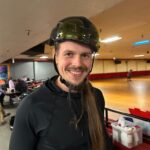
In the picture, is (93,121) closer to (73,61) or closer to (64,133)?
(64,133)

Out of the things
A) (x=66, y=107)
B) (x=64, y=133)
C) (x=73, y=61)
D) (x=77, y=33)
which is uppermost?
(x=77, y=33)

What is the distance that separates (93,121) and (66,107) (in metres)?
0.19

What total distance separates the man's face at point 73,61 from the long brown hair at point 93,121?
150mm

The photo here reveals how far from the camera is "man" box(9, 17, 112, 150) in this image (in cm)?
95

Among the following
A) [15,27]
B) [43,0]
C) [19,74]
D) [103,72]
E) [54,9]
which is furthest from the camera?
[103,72]

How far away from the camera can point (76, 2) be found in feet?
8.68

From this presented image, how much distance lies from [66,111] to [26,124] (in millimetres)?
241

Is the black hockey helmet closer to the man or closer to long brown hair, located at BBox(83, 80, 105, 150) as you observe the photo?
the man

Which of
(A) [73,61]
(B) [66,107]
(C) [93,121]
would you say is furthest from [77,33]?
(C) [93,121]

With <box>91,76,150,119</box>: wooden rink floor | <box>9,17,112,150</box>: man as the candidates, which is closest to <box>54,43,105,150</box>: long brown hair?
<box>9,17,112,150</box>: man

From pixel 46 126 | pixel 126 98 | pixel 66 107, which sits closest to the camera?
pixel 46 126

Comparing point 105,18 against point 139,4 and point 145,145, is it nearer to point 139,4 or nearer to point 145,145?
point 139,4

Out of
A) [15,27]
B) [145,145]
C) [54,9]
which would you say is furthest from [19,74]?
[145,145]

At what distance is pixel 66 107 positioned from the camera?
107 centimetres
